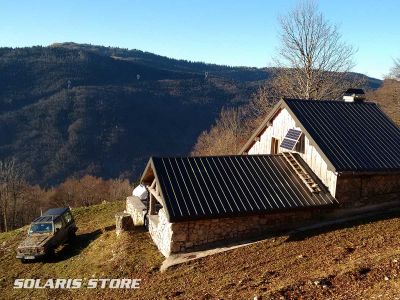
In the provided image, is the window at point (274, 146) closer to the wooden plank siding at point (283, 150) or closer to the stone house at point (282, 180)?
the wooden plank siding at point (283, 150)

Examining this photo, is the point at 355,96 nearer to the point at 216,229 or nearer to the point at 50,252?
the point at 216,229

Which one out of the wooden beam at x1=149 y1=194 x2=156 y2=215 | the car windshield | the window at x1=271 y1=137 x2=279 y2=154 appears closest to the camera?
the wooden beam at x1=149 y1=194 x2=156 y2=215

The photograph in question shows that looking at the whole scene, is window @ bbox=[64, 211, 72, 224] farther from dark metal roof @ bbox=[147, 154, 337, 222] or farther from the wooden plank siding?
the wooden plank siding

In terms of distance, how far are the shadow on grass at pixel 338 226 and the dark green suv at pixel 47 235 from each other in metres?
9.73

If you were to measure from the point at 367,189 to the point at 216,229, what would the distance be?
21.5 feet

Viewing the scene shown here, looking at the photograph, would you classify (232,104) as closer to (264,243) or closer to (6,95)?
(6,95)

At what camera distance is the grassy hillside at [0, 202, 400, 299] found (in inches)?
369

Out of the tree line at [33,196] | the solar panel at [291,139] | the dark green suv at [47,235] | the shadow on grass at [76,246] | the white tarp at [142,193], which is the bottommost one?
the tree line at [33,196]

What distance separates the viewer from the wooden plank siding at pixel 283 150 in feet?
51.7

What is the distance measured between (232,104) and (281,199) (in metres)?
118

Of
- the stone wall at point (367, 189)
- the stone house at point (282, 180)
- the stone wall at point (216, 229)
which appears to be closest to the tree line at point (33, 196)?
the stone house at point (282, 180)

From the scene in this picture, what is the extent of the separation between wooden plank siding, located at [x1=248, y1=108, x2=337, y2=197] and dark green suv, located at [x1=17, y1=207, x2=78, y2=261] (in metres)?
9.92

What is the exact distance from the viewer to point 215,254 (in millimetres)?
13219

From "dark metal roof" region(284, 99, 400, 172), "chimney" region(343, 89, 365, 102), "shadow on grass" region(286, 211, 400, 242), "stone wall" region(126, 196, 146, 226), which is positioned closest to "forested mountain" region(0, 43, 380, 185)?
"stone wall" region(126, 196, 146, 226)
